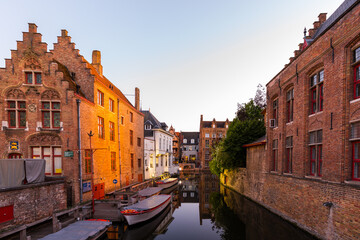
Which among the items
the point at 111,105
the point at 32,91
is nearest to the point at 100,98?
the point at 111,105

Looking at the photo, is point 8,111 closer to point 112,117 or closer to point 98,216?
point 112,117

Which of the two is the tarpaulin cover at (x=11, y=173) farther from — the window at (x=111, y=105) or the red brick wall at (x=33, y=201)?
the window at (x=111, y=105)

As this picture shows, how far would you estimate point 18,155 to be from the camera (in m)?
14.0

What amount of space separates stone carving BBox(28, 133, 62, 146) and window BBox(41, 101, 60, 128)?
0.75 metres

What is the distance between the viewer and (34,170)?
40.0ft

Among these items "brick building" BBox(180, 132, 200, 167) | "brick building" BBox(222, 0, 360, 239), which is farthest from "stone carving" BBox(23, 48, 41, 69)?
"brick building" BBox(180, 132, 200, 167)

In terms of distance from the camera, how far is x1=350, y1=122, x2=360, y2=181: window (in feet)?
27.8

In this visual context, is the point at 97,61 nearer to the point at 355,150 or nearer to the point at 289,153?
the point at 289,153

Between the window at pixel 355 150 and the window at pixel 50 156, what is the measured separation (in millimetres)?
18532

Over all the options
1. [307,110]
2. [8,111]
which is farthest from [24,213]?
[307,110]

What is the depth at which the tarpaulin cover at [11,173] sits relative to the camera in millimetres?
10648

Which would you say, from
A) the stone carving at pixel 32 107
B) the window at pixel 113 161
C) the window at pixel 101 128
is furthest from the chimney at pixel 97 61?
the window at pixel 113 161

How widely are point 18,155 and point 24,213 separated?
5.21 metres

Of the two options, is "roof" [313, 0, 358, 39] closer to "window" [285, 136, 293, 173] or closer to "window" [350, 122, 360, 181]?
"window" [350, 122, 360, 181]
